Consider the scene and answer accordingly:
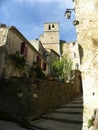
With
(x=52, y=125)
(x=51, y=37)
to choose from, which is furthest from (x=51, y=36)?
(x=52, y=125)

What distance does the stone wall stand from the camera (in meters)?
10.9

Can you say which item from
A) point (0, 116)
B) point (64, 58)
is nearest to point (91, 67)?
point (0, 116)

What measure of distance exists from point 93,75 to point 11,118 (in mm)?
6512

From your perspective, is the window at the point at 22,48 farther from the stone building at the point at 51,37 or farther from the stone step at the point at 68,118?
the stone building at the point at 51,37

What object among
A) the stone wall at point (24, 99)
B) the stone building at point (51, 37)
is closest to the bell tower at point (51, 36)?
the stone building at point (51, 37)

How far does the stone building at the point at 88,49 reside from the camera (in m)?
6.12

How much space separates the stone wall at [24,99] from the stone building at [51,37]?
121 feet

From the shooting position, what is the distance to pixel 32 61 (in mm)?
22094

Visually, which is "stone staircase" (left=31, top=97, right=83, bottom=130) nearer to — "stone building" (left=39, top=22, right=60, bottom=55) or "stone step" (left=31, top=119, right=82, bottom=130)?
"stone step" (left=31, top=119, right=82, bottom=130)

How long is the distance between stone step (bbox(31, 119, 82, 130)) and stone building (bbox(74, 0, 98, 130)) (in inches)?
125

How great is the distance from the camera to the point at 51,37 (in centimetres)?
5178

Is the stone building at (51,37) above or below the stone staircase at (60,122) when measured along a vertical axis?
above

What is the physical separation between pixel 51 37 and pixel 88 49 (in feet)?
150

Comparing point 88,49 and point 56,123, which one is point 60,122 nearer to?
point 56,123
